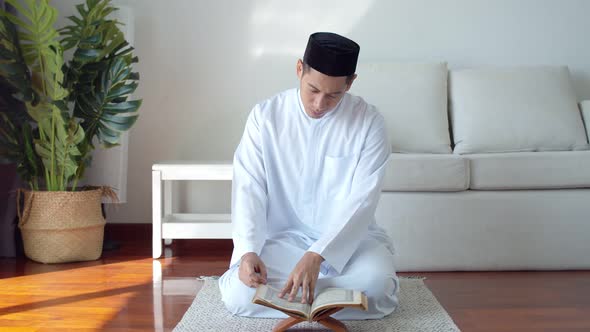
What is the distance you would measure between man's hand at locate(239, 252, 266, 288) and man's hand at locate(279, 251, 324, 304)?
0.30ft

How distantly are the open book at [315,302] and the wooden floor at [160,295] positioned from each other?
45 cm

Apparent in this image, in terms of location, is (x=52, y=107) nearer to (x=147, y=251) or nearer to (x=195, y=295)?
(x=147, y=251)

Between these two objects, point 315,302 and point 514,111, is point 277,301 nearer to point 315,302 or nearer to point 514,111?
point 315,302

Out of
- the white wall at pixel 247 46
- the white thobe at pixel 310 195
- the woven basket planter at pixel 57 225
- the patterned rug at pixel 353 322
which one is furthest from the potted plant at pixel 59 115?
the white thobe at pixel 310 195

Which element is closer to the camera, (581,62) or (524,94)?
(524,94)

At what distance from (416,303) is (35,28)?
6.94 feet

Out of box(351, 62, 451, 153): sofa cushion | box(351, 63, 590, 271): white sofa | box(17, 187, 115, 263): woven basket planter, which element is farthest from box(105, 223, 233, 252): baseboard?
box(351, 63, 590, 271): white sofa

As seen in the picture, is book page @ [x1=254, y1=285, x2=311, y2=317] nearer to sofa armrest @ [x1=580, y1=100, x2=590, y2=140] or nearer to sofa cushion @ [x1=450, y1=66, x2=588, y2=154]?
sofa cushion @ [x1=450, y1=66, x2=588, y2=154]

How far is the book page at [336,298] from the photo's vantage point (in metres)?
1.97

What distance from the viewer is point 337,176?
2424mm

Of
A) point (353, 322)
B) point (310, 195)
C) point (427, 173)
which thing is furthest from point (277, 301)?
point (427, 173)

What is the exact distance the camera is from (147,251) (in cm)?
377

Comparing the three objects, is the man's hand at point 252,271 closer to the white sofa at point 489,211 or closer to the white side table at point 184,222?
the white sofa at point 489,211

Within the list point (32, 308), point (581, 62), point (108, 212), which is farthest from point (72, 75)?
point (581, 62)
